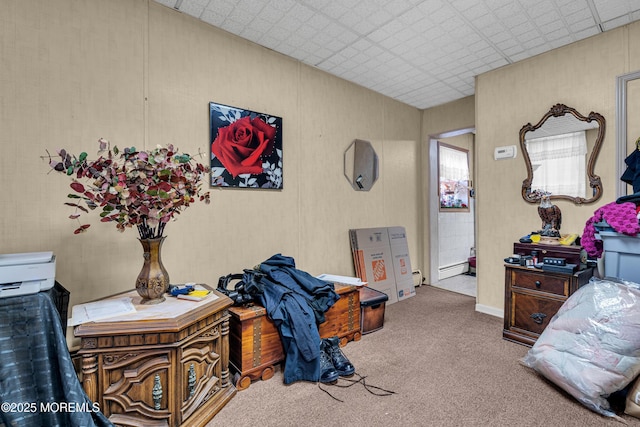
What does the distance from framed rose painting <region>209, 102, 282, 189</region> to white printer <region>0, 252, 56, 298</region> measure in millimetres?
1309

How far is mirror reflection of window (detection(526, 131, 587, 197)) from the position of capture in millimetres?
2859

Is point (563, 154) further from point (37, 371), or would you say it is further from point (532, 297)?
point (37, 371)

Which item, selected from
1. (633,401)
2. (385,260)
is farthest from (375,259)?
(633,401)

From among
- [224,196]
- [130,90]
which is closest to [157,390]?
[224,196]

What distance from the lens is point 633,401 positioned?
1.68 metres

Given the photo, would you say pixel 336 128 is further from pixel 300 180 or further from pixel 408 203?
pixel 408 203

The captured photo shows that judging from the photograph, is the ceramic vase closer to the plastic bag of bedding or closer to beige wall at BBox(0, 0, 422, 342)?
beige wall at BBox(0, 0, 422, 342)

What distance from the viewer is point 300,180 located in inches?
126

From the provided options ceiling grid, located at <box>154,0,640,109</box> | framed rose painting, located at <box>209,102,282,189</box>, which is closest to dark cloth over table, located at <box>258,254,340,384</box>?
framed rose painting, located at <box>209,102,282,189</box>

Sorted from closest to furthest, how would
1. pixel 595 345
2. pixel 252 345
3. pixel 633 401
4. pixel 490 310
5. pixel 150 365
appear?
pixel 150 365, pixel 633 401, pixel 595 345, pixel 252 345, pixel 490 310

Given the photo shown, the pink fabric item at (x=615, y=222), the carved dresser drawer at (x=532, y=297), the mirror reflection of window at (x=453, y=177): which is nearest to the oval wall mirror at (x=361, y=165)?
the mirror reflection of window at (x=453, y=177)

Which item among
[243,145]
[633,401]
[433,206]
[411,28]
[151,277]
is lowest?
[633,401]

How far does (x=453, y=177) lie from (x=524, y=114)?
215cm

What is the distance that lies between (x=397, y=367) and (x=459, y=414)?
57cm
